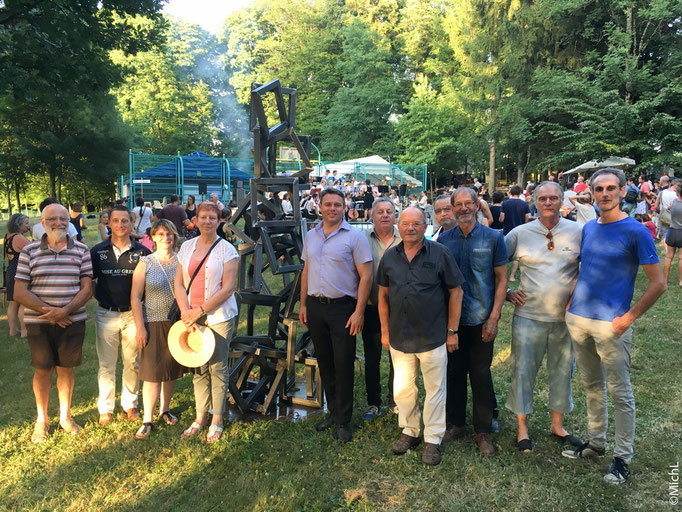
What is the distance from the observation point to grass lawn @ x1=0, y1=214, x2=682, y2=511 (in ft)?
10.6

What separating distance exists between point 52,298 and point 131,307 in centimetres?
59

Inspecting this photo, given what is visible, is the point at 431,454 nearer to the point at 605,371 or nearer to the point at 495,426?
the point at 495,426

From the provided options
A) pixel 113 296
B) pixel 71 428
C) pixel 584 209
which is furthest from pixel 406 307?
pixel 584 209

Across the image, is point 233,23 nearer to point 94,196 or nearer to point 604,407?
point 94,196

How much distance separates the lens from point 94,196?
121ft

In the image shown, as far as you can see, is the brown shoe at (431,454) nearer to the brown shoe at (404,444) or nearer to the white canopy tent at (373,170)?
the brown shoe at (404,444)

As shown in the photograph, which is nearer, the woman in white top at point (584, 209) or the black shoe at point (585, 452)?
the black shoe at point (585, 452)

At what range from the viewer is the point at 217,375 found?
4.04 meters

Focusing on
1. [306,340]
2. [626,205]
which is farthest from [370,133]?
[306,340]

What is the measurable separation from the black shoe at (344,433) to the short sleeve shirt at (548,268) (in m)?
1.68

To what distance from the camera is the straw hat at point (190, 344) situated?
3844 millimetres

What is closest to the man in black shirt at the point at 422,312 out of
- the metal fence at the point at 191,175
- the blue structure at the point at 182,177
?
the metal fence at the point at 191,175

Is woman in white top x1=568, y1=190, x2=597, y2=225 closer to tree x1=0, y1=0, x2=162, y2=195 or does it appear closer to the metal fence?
tree x1=0, y1=0, x2=162, y2=195

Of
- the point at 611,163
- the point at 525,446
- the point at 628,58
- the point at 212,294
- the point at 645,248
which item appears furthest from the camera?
the point at 628,58
